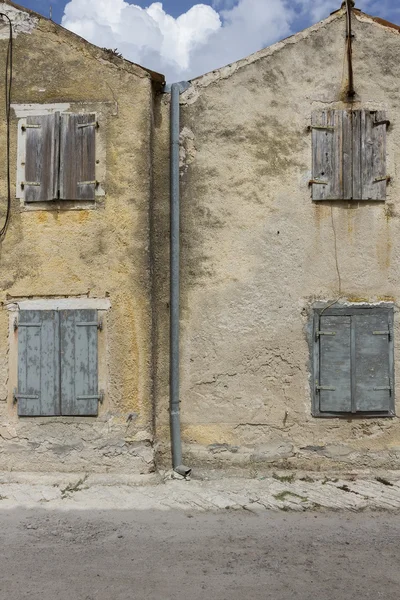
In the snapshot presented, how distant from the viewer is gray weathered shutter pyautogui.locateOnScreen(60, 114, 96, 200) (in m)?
7.01

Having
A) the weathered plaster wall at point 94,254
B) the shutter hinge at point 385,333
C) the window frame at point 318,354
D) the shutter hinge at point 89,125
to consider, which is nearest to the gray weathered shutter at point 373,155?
the window frame at point 318,354

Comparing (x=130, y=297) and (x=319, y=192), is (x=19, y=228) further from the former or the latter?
(x=319, y=192)

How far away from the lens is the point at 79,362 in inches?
271

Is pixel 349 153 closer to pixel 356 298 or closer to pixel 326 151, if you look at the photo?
pixel 326 151

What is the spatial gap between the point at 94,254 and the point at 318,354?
10.4ft

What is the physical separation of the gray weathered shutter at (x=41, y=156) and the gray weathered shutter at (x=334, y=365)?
157 inches

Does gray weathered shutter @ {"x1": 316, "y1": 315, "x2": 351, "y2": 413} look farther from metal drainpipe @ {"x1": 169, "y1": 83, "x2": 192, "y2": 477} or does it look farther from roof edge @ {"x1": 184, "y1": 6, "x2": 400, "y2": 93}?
roof edge @ {"x1": 184, "y1": 6, "x2": 400, "y2": 93}

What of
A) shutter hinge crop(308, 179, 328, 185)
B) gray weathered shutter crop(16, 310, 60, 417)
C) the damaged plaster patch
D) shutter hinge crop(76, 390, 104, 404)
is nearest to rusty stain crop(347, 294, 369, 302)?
shutter hinge crop(308, 179, 328, 185)

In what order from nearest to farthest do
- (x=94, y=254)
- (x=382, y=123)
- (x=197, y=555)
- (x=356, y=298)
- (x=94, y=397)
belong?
(x=197, y=555), (x=94, y=397), (x=94, y=254), (x=356, y=298), (x=382, y=123)

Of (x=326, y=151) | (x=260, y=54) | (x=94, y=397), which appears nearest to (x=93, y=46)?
(x=260, y=54)

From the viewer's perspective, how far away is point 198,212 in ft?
24.0

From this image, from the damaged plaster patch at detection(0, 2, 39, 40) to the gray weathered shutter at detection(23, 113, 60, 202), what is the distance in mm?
1169

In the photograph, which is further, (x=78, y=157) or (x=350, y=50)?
(x=350, y=50)

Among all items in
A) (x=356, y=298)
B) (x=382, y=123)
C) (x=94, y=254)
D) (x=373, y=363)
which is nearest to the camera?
(x=94, y=254)
